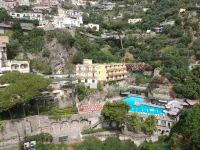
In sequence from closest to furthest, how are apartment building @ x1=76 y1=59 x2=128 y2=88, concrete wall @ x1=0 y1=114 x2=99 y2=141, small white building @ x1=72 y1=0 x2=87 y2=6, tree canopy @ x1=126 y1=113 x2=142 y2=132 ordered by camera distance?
concrete wall @ x1=0 y1=114 x2=99 y2=141
tree canopy @ x1=126 y1=113 x2=142 y2=132
apartment building @ x1=76 y1=59 x2=128 y2=88
small white building @ x1=72 y1=0 x2=87 y2=6

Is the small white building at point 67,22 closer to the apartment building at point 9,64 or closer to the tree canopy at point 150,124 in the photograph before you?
the apartment building at point 9,64

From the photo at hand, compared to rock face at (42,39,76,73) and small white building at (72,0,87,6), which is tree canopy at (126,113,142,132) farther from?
small white building at (72,0,87,6)

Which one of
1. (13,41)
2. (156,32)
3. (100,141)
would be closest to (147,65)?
(156,32)

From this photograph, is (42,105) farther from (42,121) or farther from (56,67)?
(56,67)

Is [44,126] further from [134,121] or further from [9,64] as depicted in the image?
[9,64]

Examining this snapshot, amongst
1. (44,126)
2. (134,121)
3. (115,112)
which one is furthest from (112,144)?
(44,126)

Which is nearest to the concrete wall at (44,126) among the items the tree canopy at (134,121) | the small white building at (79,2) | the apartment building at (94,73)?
the tree canopy at (134,121)

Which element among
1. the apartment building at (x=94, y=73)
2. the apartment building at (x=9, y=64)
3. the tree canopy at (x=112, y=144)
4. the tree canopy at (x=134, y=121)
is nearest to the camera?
the tree canopy at (x=112, y=144)

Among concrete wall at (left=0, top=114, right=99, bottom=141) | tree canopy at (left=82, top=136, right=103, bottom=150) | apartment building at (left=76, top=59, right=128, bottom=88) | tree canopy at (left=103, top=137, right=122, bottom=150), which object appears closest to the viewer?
tree canopy at (left=103, top=137, right=122, bottom=150)

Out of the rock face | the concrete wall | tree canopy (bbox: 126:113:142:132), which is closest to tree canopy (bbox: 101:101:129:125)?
tree canopy (bbox: 126:113:142:132)
